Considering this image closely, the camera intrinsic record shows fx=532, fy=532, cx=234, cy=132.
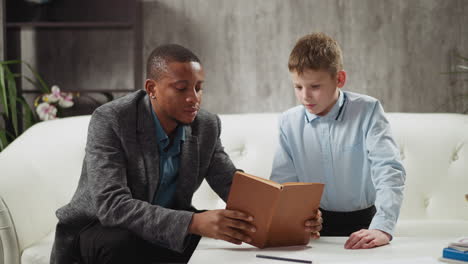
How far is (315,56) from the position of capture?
1702 mm

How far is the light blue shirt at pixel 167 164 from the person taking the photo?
1.63m

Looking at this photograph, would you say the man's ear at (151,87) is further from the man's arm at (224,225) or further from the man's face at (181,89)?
the man's arm at (224,225)

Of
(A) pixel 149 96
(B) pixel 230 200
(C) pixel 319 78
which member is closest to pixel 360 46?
(C) pixel 319 78

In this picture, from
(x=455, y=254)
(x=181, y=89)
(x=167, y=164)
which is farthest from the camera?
(x=167, y=164)

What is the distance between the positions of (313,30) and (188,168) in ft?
5.09

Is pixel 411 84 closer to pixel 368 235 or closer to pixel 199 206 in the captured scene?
pixel 199 206

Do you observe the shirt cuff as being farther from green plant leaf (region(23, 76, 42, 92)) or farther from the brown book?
green plant leaf (region(23, 76, 42, 92))

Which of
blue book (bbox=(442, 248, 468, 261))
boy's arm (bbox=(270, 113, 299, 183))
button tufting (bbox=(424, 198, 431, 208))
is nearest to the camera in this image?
blue book (bbox=(442, 248, 468, 261))

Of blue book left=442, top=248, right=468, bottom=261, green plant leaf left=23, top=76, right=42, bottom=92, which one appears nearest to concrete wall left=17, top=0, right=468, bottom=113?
green plant leaf left=23, top=76, right=42, bottom=92

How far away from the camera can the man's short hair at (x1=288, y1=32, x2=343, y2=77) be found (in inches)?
66.6

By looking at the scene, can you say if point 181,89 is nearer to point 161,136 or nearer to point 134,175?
point 161,136

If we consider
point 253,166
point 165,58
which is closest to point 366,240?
point 165,58

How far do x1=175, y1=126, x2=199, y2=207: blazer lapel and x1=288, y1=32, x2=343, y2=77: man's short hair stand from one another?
1.31 ft

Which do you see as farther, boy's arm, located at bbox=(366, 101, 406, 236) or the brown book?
boy's arm, located at bbox=(366, 101, 406, 236)
